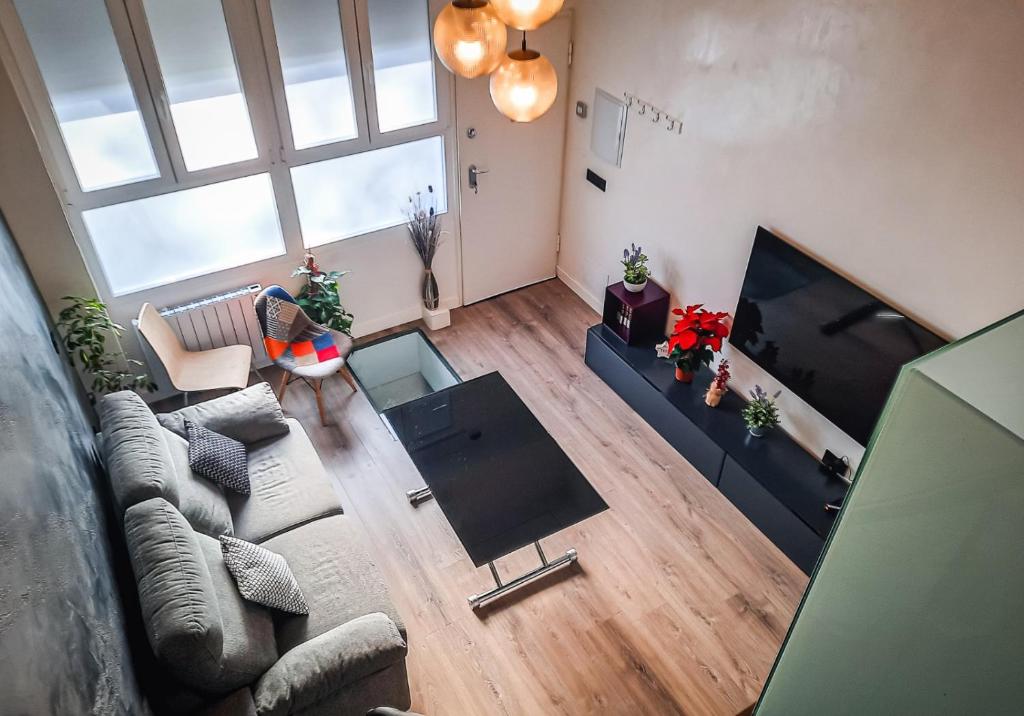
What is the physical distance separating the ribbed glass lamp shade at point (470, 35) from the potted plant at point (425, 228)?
2.73 m

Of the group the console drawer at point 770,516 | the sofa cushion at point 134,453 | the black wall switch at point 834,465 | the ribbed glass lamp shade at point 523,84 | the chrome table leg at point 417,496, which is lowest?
the chrome table leg at point 417,496

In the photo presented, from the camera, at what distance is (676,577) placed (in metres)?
3.93

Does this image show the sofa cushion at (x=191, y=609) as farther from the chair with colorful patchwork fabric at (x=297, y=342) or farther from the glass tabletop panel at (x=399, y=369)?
the glass tabletop panel at (x=399, y=369)

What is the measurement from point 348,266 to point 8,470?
3343 millimetres

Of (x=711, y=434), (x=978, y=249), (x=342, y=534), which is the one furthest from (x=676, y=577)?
(x=978, y=249)

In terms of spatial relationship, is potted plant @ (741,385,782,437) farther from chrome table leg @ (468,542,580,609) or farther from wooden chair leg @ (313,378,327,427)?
wooden chair leg @ (313,378,327,427)

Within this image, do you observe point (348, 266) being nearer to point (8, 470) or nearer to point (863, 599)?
point (8, 470)

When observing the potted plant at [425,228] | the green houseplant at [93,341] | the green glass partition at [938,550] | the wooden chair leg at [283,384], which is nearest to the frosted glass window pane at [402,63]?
the potted plant at [425,228]

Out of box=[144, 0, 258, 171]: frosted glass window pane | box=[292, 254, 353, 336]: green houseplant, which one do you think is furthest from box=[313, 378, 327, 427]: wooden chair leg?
box=[144, 0, 258, 171]: frosted glass window pane

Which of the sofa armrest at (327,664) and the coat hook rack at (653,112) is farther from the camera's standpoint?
the coat hook rack at (653,112)

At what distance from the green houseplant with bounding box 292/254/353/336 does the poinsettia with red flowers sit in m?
2.22

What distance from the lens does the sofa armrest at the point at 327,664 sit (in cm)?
279

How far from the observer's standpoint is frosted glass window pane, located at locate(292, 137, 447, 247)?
4.91 m

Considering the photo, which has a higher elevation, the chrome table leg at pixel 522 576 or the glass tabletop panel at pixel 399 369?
the glass tabletop panel at pixel 399 369
